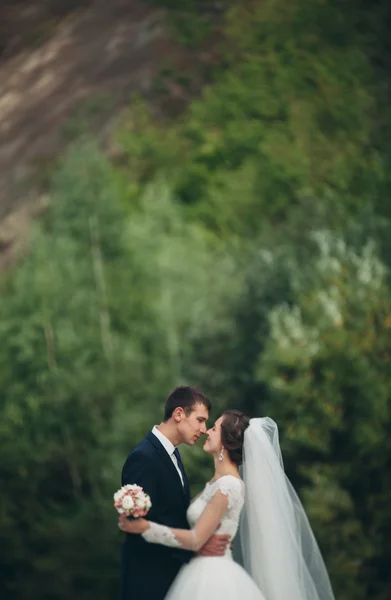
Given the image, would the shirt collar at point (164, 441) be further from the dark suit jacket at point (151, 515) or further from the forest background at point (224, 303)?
the forest background at point (224, 303)

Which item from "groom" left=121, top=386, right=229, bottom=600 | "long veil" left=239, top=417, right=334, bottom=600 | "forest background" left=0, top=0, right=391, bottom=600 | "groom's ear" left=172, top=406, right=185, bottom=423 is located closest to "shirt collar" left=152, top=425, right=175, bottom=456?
"groom" left=121, top=386, right=229, bottom=600

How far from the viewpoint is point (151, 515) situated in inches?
181

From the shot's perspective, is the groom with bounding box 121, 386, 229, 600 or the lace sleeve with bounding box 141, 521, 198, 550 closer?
the lace sleeve with bounding box 141, 521, 198, 550

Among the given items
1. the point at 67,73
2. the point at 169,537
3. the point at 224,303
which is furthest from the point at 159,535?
the point at 67,73

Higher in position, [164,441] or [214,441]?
[164,441]

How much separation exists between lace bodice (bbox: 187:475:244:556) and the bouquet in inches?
15.0

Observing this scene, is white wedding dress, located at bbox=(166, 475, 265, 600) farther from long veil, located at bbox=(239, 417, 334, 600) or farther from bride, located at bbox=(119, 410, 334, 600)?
long veil, located at bbox=(239, 417, 334, 600)

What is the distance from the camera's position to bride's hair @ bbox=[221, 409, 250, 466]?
15.8 feet

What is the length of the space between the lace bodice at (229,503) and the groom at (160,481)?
7 cm

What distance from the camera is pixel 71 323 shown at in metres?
19.2

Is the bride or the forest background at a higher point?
the bride

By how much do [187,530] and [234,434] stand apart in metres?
0.46

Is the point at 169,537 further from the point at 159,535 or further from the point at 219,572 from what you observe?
the point at 219,572

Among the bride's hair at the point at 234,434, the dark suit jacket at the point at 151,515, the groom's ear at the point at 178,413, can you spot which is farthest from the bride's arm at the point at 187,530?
the groom's ear at the point at 178,413
